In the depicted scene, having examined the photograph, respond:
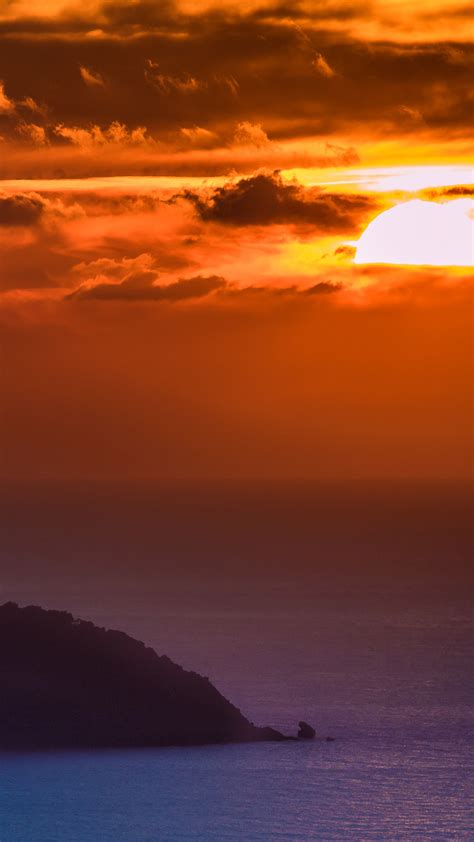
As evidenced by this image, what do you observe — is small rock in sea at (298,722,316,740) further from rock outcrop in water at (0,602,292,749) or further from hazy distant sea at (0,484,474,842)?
rock outcrop in water at (0,602,292,749)

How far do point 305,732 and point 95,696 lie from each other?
6.33m

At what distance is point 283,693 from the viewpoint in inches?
1903

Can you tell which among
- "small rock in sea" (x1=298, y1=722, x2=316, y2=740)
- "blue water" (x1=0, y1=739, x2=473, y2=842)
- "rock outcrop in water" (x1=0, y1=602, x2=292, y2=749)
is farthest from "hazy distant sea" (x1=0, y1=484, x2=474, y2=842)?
"rock outcrop in water" (x1=0, y1=602, x2=292, y2=749)

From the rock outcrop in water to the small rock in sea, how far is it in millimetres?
1598

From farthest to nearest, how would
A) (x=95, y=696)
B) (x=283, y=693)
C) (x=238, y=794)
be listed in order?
(x=283, y=693), (x=95, y=696), (x=238, y=794)

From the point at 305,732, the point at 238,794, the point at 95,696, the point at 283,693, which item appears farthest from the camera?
the point at 283,693

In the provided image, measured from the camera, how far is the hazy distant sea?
34.1 metres

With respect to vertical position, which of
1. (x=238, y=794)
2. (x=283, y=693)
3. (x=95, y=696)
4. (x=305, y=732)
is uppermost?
(x=283, y=693)

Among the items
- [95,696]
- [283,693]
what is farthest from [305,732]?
[283,693]

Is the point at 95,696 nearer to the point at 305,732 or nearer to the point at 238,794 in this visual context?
the point at 238,794

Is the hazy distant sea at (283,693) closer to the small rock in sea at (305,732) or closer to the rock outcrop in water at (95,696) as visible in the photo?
the small rock in sea at (305,732)

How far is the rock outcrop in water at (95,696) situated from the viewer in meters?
37.9

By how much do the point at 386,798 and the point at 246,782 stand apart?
3.52m

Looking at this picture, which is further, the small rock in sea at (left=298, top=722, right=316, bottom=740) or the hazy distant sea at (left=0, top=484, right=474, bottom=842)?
the small rock in sea at (left=298, top=722, right=316, bottom=740)
